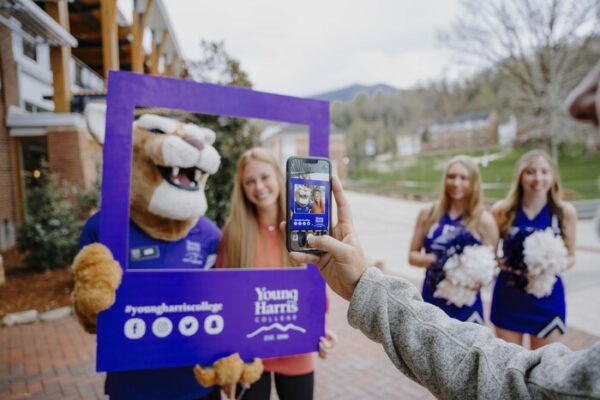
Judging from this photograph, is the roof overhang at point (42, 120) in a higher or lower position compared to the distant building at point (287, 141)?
higher

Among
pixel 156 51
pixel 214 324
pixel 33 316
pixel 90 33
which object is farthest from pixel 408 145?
pixel 214 324

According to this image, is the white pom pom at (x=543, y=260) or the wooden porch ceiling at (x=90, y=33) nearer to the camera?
the white pom pom at (x=543, y=260)

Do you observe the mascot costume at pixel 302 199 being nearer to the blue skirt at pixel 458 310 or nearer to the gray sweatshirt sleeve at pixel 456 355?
the gray sweatshirt sleeve at pixel 456 355

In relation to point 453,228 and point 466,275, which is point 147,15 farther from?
point 466,275

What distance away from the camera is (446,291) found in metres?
2.62

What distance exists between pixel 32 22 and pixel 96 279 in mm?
7751

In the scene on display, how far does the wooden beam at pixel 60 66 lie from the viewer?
362 inches

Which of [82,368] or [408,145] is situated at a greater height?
[408,145]

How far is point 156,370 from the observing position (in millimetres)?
1998

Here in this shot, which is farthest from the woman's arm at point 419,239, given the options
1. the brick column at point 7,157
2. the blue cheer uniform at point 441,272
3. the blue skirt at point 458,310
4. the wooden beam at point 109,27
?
the wooden beam at point 109,27

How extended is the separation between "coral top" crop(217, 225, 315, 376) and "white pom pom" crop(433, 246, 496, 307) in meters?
1.01

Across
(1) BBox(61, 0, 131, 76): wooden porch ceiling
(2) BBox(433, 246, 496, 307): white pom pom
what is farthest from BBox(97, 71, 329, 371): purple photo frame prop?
(1) BBox(61, 0, 131, 76): wooden porch ceiling

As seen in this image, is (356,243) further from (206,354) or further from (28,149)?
(28,149)

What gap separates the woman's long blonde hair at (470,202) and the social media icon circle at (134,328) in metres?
2.15
